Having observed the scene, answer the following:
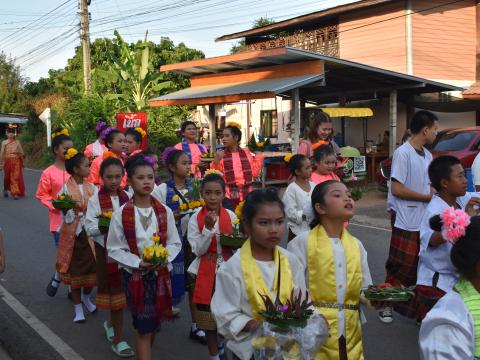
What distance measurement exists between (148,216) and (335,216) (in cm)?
154

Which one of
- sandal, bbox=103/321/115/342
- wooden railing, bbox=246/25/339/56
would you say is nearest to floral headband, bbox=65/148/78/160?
sandal, bbox=103/321/115/342

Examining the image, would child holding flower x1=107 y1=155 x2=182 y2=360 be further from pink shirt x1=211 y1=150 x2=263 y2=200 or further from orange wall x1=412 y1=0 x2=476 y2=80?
orange wall x1=412 y1=0 x2=476 y2=80

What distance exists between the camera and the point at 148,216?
14.2 feet

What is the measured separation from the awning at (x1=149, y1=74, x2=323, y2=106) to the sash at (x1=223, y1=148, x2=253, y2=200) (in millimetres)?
7454

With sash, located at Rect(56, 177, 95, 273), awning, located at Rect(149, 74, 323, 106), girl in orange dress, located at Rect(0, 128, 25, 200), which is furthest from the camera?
girl in orange dress, located at Rect(0, 128, 25, 200)

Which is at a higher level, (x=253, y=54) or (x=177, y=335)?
(x=253, y=54)

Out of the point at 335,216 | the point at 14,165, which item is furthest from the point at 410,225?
the point at 14,165

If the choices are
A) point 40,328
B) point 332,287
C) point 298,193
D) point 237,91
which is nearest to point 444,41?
point 237,91

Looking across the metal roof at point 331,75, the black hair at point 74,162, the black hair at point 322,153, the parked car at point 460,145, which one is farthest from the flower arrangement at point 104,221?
the metal roof at point 331,75

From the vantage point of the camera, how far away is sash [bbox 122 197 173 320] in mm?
A: 4199

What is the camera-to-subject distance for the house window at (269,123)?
25.2 metres

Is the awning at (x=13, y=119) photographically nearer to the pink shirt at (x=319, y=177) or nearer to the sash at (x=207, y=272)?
the pink shirt at (x=319, y=177)

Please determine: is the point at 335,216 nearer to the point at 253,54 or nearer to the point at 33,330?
the point at 33,330

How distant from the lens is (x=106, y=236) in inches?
191
